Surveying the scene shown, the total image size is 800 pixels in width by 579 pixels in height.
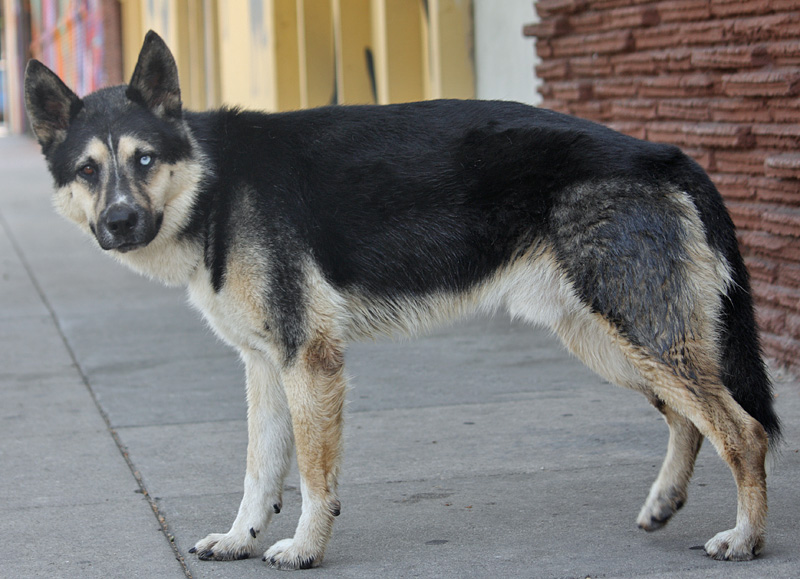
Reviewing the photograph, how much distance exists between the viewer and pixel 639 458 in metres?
4.96

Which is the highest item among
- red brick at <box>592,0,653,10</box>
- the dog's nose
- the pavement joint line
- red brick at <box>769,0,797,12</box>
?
red brick at <box>769,0,797,12</box>

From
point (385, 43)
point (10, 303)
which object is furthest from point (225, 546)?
point (385, 43)

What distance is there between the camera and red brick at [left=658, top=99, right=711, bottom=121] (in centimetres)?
664

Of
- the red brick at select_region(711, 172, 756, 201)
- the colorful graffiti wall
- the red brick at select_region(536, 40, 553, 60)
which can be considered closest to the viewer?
the red brick at select_region(711, 172, 756, 201)

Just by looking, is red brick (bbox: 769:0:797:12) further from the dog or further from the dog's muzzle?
the dog's muzzle

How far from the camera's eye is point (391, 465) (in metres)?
5.00

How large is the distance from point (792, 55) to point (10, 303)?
687cm

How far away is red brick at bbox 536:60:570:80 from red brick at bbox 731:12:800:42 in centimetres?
205

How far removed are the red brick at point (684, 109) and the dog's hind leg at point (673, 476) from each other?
2.96 metres

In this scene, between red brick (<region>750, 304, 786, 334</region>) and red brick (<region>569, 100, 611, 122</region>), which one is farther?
red brick (<region>569, 100, 611, 122</region>)

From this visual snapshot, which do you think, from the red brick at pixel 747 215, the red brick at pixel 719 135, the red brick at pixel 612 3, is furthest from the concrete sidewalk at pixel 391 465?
the red brick at pixel 612 3

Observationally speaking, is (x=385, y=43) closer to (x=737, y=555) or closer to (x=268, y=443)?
(x=268, y=443)

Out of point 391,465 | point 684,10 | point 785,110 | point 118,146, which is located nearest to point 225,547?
point 391,465

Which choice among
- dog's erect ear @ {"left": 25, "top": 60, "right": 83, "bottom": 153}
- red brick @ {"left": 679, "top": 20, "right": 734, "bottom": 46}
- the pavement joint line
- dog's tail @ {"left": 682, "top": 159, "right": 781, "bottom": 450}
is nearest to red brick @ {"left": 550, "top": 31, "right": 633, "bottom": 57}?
red brick @ {"left": 679, "top": 20, "right": 734, "bottom": 46}
